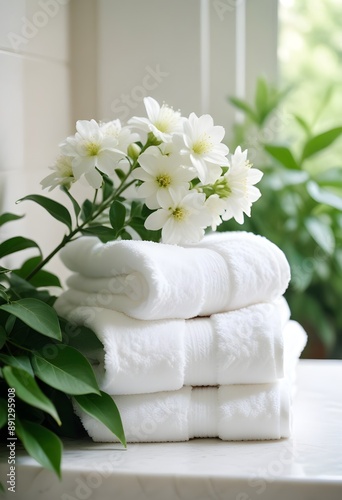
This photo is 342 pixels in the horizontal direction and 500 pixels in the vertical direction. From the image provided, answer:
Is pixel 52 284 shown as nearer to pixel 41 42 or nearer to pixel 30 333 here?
pixel 30 333

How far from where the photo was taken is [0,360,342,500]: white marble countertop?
2.41 feet

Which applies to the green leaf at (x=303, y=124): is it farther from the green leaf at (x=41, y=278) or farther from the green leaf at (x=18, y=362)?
the green leaf at (x=18, y=362)

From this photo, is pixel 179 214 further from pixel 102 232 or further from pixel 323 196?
pixel 323 196

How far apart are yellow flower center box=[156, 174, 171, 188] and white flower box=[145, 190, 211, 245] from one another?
16 millimetres

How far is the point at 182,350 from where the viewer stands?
847 millimetres

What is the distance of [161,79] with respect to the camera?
1.42 metres

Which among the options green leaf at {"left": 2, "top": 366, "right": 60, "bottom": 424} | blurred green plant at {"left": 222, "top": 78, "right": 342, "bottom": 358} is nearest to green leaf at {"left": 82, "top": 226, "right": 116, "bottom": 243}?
green leaf at {"left": 2, "top": 366, "right": 60, "bottom": 424}

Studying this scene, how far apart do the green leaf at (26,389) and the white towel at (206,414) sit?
132 mm

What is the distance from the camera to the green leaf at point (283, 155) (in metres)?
1.55

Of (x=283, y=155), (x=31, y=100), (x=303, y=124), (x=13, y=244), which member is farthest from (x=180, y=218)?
(x=303, y=124)

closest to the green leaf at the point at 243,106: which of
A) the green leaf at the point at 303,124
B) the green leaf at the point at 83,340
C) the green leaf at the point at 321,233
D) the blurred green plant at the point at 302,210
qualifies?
the blurred green plant at the point at 302,210

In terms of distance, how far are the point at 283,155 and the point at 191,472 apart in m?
0.94

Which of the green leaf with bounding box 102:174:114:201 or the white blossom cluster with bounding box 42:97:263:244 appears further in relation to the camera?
the green leaf with bounding box 102:174:114:201

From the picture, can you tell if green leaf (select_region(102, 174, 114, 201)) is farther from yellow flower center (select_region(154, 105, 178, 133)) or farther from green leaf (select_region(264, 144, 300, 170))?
green leaf (select_region(264, 144, 300, 170))
